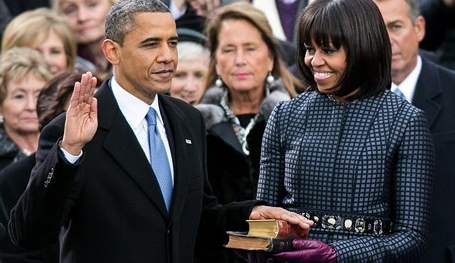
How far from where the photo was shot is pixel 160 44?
5527mm

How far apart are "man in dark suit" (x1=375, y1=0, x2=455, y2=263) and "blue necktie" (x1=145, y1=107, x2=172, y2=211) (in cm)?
166

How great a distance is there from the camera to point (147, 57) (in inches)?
216

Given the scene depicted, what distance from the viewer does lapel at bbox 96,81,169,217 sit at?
5352 millimetres

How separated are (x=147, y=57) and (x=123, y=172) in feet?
1.80

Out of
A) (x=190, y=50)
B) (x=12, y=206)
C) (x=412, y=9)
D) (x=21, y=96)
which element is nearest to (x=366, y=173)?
(x=12, y=206)

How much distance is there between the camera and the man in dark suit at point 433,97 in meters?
6.45

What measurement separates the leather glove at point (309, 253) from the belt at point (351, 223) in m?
0.18

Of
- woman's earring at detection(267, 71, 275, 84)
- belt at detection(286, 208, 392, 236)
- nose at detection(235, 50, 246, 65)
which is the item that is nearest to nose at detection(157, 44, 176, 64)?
belt at detection(286, 208, 392, 236)

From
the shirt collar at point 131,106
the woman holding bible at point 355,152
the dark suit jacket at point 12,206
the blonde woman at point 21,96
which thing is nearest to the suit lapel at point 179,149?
the shirt collar at point 131,106

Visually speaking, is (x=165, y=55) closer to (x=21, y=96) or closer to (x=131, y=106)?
(x=131, y=106)

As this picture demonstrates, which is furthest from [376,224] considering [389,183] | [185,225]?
[185,225]

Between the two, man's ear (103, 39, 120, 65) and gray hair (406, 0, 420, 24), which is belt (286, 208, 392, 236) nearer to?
man's ear (103, 39, 120, 65)

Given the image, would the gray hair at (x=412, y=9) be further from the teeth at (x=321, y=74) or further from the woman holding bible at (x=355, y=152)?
the teeth at (x=321, y=74)

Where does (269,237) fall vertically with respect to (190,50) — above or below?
below
